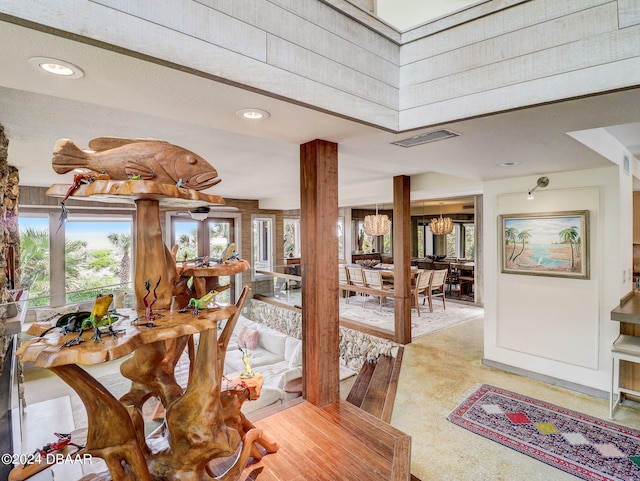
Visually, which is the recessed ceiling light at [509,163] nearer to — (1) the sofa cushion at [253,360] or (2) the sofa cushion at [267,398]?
(2) the sofa cushion at [267,398]

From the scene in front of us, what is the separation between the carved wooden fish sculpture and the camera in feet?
3.66

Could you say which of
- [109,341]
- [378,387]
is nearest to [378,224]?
[378,387]

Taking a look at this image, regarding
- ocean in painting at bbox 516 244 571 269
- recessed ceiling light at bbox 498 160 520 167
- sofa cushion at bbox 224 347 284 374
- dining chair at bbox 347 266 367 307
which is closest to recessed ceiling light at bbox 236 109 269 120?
recessed ceiling light at bbox 498 160 520 167

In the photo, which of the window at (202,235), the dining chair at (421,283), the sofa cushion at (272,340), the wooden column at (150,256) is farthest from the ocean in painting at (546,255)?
the window at (202,235)

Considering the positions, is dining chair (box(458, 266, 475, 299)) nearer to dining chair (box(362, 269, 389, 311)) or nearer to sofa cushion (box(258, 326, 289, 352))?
dining chair (box(362, 269, 389, 311))

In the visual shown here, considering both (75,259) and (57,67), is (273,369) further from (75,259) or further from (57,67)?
(57,67)

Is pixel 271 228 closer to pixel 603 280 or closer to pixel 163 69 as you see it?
pixel 603 280

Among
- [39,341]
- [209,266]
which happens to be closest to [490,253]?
[209,266]

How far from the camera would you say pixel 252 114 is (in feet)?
5.60

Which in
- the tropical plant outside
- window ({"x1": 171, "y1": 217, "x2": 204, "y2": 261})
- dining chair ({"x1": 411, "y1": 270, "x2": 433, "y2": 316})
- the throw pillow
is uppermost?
window ({"x1": 171, "y1": 217, "x2": 204, "y2": 261})

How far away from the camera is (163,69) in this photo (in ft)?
3.99

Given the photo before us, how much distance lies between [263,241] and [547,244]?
6.15 meters

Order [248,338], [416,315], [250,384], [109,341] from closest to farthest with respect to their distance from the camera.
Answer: [109,341] < [250,384] < [248,338] < [416,315]

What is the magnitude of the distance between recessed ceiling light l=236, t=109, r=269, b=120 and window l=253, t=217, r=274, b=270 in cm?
637
